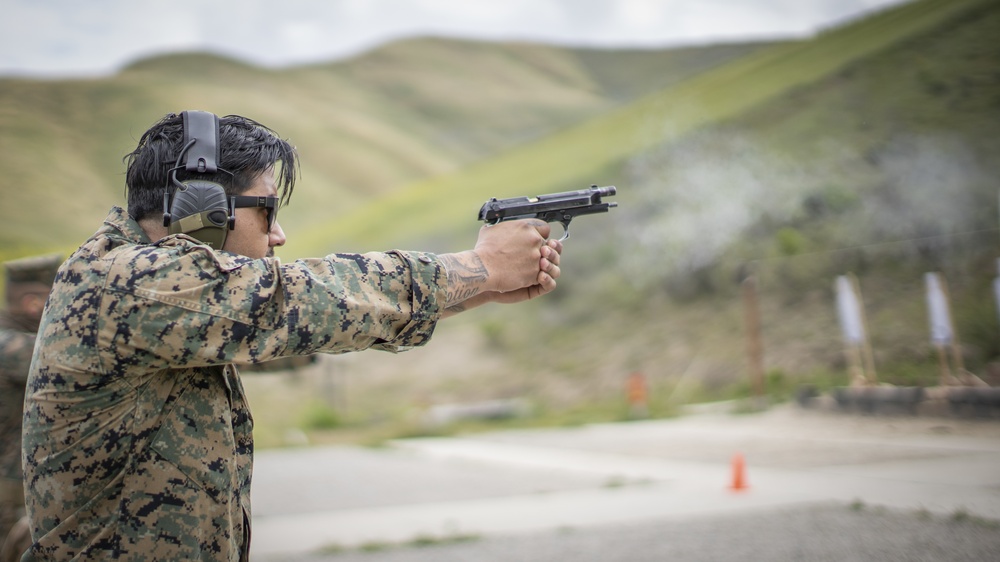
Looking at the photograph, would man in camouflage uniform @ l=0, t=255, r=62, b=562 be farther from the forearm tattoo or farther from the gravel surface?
the forearm tattoo

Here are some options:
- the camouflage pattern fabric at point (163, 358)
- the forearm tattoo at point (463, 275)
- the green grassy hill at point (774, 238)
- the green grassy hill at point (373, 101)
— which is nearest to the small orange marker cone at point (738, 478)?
the forearm tattoo at point (463, 275)

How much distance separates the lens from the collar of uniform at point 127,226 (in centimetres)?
200

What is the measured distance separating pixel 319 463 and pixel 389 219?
102 feet

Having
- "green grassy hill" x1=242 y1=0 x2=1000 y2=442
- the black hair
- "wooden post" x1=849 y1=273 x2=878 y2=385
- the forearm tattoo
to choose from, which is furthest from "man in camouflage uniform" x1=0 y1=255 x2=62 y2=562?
"green grassy hill" x1=242 y1=0 x2=1000 y2=442

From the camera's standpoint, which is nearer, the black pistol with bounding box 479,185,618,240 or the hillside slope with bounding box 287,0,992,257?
the black pistol with bounding box 479,185,618,240

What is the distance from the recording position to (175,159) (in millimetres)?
2057

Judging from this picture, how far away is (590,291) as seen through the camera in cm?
2412

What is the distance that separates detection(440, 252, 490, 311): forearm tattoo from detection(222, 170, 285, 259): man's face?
51 centimetres

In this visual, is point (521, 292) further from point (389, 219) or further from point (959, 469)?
point (389, 219)

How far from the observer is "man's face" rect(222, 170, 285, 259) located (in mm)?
2133

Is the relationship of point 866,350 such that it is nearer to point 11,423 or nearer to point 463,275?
point 11,423

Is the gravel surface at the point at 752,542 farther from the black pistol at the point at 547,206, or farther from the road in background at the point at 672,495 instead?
the black pistol at the point at 547,206

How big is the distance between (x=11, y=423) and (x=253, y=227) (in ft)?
10.2

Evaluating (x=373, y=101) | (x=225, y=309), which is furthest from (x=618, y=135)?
(x=373, y=101)
